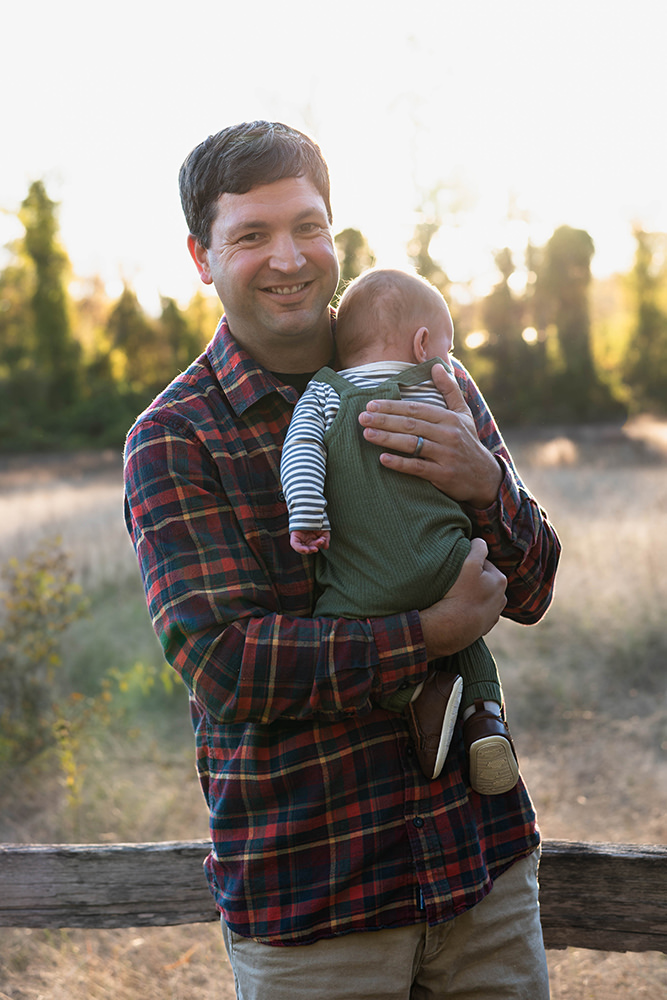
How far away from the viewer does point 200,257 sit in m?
2.02

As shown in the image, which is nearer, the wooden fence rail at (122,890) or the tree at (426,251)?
the wooden fence rail at (122,890)

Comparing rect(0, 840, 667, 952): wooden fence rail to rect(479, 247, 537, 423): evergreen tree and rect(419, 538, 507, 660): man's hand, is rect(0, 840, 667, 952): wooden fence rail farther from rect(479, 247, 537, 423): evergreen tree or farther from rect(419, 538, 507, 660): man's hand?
rect(479, 247, 537, 423): evergreen tree

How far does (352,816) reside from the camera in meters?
1.64

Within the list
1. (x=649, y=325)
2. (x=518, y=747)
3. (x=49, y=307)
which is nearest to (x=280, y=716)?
(x=518, y=747)

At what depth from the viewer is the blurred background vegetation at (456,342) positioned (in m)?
19.5

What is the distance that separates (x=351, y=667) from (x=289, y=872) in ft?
1.49

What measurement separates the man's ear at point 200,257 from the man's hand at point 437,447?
616 millimetres

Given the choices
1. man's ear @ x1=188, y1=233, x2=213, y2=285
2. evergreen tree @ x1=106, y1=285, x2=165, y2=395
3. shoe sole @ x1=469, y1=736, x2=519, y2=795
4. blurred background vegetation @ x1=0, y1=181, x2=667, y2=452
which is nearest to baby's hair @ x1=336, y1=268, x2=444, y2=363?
man's ear @ x1=188, y1=233, x2=213, y2=285

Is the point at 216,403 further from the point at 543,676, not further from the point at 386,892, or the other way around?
the point at 543,676

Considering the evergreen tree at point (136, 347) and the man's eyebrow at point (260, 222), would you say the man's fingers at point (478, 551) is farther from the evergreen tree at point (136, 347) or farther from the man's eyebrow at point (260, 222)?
the evergreen tree at point (136, 347)

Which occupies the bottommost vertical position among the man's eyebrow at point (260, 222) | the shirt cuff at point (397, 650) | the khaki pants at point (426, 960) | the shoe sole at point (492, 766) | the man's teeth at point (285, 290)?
the khaki pants at point (426, 960)

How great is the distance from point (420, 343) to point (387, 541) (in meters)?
0.59

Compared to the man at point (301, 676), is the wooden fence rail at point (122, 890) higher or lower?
lower

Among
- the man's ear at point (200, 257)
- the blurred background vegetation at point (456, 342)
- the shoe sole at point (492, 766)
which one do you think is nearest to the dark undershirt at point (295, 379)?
the man's ear at point (200, 257)
